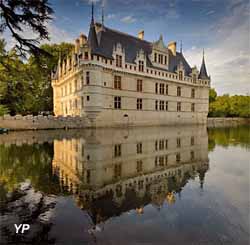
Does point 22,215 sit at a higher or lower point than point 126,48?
lower

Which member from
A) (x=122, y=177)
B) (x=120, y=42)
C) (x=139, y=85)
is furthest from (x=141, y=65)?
(x=122, y=177)

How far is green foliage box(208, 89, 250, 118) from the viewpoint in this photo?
49.1 metres

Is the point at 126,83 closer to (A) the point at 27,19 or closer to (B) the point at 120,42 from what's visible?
(B) the point at 120,42

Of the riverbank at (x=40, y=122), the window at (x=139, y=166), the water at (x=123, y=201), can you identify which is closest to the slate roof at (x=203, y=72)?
the riverbank at (x=40, y=122)

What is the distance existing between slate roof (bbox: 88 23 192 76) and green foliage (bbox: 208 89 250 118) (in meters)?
18.5

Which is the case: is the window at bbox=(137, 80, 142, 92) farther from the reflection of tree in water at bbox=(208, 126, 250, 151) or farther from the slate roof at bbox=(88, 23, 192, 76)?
the reflection of tree in water at bbox=(208, 126, 250, 151)

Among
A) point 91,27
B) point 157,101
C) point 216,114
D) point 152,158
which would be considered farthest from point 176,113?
point 152,158

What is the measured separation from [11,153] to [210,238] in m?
7.99

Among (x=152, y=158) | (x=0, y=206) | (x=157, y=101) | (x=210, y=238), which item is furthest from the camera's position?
(x=157, y=101)

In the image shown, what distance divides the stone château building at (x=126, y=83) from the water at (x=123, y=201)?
1640cm

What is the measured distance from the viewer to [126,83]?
26.0m

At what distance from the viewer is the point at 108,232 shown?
291cm

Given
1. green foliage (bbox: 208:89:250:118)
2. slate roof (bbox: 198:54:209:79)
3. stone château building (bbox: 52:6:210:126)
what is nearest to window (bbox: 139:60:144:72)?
stone château building (bbox: 52:6:210:126)

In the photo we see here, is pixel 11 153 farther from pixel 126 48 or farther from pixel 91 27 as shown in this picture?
pixel 126 48
